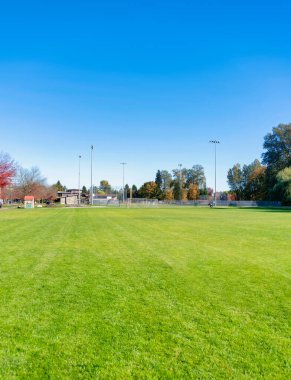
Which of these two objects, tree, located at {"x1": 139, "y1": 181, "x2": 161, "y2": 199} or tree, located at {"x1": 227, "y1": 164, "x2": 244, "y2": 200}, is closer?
tree, located at {"x1": 227, "y1": 164, "x2": 244, "y2": 200}

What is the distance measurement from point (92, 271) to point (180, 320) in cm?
388

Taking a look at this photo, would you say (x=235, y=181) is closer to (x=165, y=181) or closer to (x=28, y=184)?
(x=165, y=181)

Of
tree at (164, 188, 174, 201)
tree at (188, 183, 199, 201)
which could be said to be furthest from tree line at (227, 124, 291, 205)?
tree at (164, 188, 174, 201)

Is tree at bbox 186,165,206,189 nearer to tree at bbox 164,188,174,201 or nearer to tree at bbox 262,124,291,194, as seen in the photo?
tree at bbox 164,188,174,201

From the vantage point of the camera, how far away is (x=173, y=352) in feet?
13.6

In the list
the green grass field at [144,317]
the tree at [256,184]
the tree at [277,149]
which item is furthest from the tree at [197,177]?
the green grass field at [144,317]

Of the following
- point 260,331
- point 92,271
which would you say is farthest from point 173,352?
point 92,271

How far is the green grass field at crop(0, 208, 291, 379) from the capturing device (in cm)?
385

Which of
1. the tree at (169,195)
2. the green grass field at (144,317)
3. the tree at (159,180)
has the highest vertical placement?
the tree at (159,180)

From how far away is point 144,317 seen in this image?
529 centimetres

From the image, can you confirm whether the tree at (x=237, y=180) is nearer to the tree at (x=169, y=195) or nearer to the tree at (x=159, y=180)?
the tree at (x=169, y=195)

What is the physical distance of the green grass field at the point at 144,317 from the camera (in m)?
3.85

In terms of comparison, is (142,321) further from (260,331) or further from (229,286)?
(229,286)

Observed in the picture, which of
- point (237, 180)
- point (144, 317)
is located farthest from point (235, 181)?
point (144, 317)
